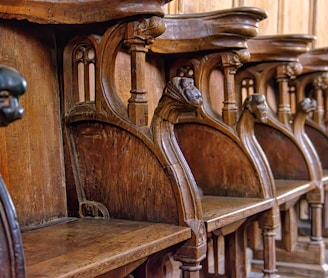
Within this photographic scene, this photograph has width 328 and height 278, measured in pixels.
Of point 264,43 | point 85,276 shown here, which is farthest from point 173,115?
point 264,43

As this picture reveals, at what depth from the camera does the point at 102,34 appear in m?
1.47

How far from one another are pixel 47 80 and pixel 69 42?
0.12 metres

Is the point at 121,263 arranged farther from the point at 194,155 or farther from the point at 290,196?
the point at 290,196

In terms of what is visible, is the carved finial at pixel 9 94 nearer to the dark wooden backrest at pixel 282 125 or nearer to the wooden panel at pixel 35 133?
the wooden panel at pixel 35 133

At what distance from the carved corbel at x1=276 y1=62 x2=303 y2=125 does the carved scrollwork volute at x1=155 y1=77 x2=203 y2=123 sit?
3.73 feet

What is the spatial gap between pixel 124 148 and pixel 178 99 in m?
0.21

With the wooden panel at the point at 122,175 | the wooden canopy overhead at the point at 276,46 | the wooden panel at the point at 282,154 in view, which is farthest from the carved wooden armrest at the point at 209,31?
the wooden panel at the point at 282,154

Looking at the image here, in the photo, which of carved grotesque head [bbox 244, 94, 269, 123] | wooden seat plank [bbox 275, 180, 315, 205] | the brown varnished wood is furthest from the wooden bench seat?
wooden seat plank [bbox 275, 180, 315, 205]

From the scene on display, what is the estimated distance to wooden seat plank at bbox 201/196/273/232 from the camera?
1.47m

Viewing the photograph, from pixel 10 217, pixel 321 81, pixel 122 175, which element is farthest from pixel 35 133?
pixel 321 81

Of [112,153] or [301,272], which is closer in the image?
[112,153]

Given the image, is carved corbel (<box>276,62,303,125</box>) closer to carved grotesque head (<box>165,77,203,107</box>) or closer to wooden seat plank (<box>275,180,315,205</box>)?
wooden seat plank (<box>275,180,315,205</box>)

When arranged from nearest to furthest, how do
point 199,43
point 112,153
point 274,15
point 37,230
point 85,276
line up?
point 85,276 < point 37,230 < point 112,153 < point 199,43 < point 274,15

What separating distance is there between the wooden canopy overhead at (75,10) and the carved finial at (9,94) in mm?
629
